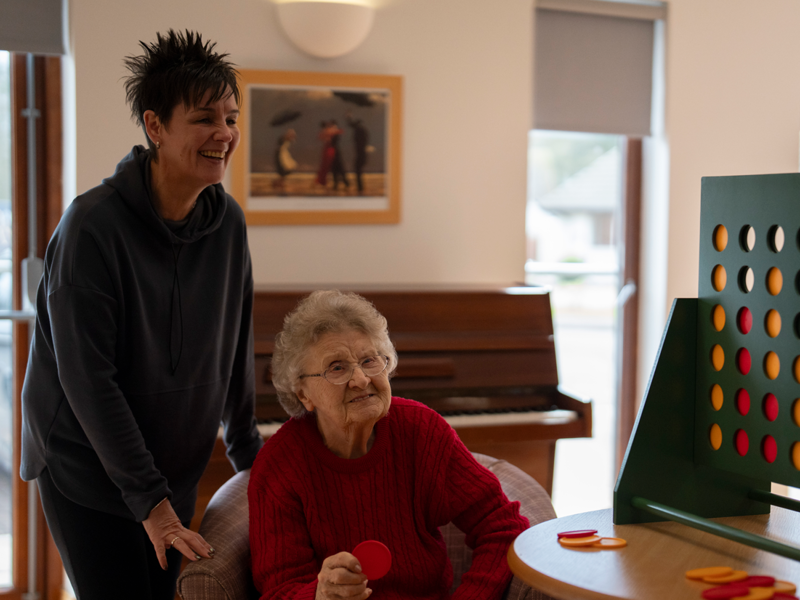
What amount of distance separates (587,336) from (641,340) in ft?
0.84

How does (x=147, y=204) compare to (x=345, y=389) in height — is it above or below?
above

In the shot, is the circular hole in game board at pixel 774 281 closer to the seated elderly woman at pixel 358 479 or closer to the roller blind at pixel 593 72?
the seated elderly woman at pixel 358 479

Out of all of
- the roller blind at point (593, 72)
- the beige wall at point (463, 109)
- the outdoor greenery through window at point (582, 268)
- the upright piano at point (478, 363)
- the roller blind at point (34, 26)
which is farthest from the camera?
the outdoor greenery through window at point (582, 268)

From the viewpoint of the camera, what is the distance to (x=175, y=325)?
1.62 meters

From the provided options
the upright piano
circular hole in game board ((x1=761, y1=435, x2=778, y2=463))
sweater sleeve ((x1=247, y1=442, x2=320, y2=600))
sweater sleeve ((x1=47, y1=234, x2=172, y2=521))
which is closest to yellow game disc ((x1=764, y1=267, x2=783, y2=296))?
circular hole in game board ((x1=761, y1=435, x2=778, y2=463))

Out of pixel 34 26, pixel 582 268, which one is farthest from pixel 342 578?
pixel 582 268

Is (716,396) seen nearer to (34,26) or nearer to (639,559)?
(639,559)

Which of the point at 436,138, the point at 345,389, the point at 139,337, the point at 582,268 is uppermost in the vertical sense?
the point at 436,138

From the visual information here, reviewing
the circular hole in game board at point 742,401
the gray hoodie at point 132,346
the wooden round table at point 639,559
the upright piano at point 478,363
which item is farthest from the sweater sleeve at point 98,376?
the circular hole in game board at point 742,401

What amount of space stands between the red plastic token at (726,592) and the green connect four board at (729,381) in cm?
9

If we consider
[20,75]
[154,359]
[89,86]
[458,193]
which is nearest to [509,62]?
[458,193]

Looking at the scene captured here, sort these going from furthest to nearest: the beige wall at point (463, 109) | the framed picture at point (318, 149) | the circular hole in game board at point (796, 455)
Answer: the framed picture at point (318, 149)
the beige wall at point (463, 109)
the circular hole in game board at point (796, 455)

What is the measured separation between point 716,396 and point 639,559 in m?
0.33

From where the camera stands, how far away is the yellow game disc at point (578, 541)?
1.18 metres
